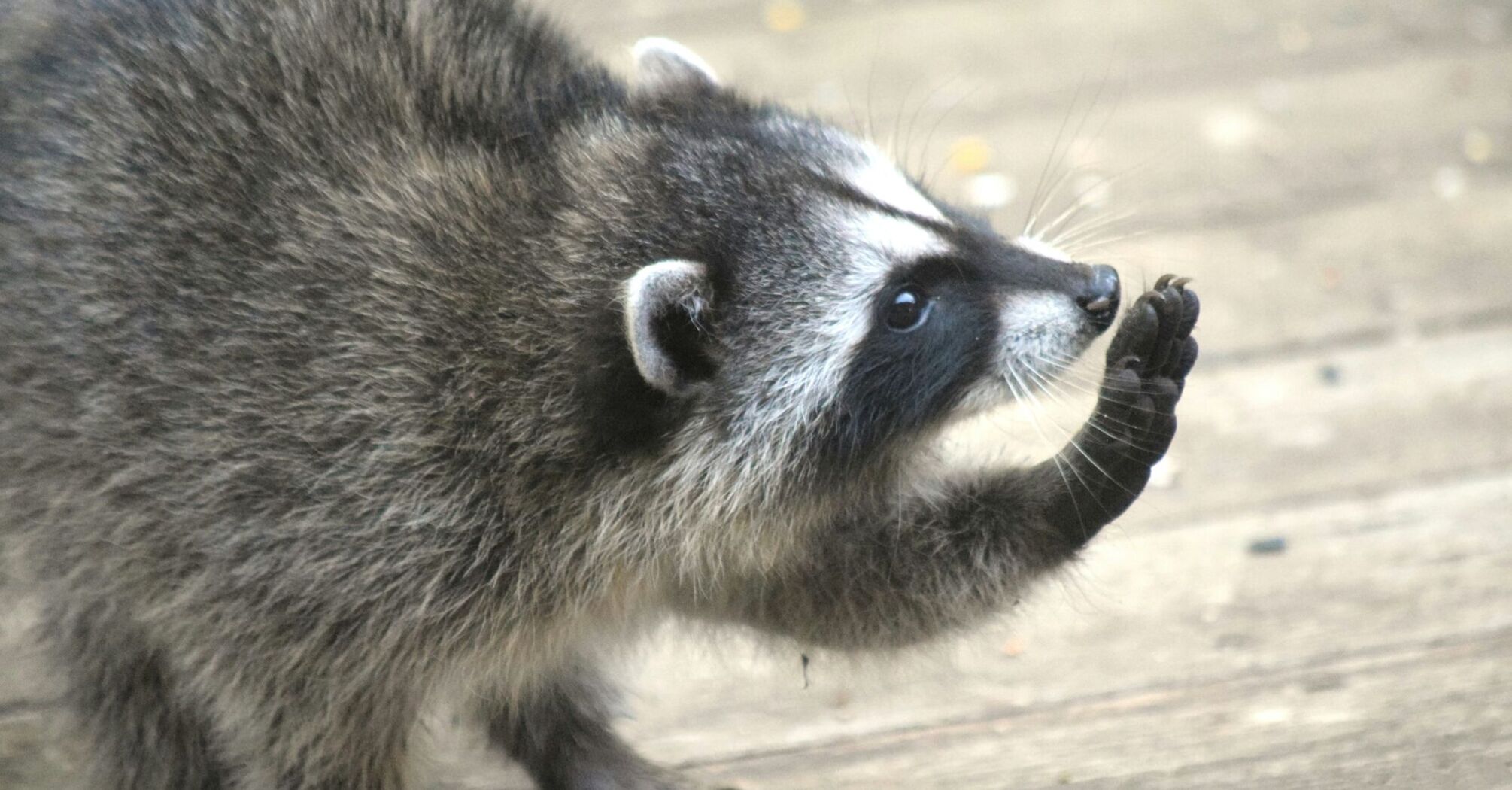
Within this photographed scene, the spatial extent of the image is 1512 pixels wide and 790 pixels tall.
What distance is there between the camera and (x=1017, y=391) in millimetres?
2885

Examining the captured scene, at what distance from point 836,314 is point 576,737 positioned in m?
1.02

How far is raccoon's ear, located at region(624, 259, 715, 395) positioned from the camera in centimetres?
269

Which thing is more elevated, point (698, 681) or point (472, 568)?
point (472, 568)

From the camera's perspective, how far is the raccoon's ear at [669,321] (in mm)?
2689

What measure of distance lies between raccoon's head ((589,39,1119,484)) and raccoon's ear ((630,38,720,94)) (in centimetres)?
35

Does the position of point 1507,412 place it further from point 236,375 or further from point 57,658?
point 57,658

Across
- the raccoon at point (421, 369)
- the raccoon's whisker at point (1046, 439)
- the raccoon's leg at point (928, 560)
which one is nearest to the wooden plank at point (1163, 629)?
the raccoon's leg at point (928, 560)

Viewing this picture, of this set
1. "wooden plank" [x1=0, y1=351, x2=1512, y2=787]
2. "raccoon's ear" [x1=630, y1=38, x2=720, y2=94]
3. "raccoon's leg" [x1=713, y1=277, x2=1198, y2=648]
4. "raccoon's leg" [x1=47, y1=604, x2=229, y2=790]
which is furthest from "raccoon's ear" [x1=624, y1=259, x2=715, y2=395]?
"raccoon's leg" [x1=47, y1=604, x2=229, y2=790]

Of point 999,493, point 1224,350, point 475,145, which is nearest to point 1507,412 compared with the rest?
point 1224,350

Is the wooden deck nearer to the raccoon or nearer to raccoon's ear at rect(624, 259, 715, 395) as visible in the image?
the raccoon

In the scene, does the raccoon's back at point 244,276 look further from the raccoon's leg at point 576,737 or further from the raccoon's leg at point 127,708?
the raccoon's leg at point 576,737

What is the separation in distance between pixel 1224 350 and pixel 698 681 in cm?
171

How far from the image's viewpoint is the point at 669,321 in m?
2.76

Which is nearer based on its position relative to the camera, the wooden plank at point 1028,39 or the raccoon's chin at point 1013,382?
the raccoon's chin at point 1013,382
